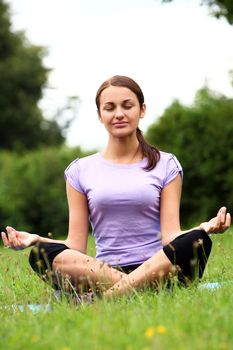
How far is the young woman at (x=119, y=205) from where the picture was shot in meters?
4.53

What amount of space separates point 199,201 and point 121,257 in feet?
35.2

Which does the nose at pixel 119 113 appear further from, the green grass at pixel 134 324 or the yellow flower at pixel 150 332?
the yellow flower at pixel 150 332

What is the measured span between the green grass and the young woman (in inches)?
18.4

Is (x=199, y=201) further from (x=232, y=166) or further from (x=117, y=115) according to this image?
(x=117, y=115)

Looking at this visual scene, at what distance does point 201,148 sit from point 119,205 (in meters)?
10.4

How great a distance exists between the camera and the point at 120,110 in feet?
15.6

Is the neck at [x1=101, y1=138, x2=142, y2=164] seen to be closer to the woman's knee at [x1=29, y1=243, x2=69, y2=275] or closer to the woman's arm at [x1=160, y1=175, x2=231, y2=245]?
the woman's arm at [x1=160, y1=175, x2=231, y2=245]

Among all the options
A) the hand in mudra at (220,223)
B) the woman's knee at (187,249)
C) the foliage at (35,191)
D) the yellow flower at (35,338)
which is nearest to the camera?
the yellow flower at (35,338)

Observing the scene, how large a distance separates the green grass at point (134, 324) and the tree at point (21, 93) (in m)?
25.6

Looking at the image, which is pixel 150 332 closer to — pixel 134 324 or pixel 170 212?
pixel 134 324

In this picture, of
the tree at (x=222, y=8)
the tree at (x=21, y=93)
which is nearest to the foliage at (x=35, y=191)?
the tree at (x=222, y=8)

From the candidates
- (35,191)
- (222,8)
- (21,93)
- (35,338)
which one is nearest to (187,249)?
(35,338)

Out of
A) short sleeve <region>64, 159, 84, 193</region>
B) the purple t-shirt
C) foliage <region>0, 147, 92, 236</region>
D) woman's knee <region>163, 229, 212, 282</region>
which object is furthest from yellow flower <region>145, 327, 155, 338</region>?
foliage <region>0, 147, 92, 236</region>

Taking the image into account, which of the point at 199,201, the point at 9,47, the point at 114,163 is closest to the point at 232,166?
the point at 199,201
